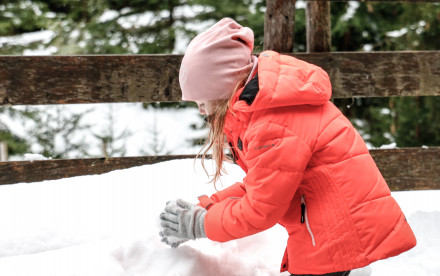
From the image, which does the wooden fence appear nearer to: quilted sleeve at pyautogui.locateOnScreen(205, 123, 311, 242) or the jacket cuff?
the jacket cuff

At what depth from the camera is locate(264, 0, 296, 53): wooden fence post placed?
7.61 feet

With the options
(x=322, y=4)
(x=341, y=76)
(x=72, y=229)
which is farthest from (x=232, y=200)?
(x=322, y=4)

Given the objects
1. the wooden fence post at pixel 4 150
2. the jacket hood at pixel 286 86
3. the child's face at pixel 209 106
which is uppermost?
the jacket hood at pixel 286 86

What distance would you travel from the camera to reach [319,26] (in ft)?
8.09

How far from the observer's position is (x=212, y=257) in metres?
1.44

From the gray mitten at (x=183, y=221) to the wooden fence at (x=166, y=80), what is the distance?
0.99m

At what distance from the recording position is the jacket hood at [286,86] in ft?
3.71

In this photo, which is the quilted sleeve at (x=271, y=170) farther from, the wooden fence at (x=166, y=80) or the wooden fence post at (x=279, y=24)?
the wooden fence post at (x=279, y=24)

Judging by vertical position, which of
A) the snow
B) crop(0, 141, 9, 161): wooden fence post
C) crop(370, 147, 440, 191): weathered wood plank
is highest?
the snow

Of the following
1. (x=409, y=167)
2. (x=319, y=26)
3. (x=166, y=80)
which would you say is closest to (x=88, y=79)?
(x=166, y=80)

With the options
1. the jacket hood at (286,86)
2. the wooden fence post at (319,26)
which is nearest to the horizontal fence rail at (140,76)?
the wooden fence post at (319,26)

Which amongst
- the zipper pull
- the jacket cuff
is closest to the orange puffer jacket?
the zipper pull

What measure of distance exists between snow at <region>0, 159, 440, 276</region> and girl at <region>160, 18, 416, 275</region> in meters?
0.20

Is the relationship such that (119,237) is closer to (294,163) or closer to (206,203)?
(206,203)
